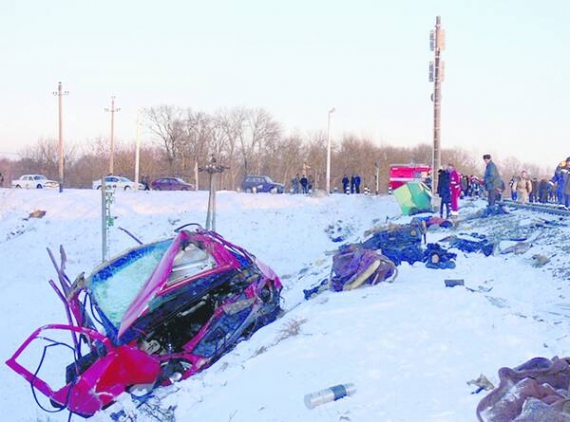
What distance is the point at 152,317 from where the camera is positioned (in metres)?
6.86

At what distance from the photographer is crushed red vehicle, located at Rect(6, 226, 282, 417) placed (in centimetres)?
661

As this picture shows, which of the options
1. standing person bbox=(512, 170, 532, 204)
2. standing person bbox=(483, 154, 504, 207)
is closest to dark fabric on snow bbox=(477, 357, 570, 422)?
standing person bbox=(483, 154, 504, 207)

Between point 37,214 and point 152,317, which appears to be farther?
point 37,214

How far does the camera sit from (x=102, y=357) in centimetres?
669

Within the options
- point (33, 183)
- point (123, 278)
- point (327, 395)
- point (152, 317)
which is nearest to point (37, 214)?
point (33, 183)

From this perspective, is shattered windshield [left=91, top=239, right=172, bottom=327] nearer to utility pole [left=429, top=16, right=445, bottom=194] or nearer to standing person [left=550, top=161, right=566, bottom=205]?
standing person [left=550, top=161, right=566, bottom=205]

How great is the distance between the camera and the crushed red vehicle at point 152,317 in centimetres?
661

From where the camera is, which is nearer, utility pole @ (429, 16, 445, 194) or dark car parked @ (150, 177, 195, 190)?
utility pole @ (429, 16, 445, 194)

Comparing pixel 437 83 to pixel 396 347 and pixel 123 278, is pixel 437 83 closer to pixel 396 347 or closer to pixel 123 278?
pixel 123 278

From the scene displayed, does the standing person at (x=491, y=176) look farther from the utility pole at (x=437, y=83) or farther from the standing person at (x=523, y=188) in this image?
the standing person at (x=523, y=188)

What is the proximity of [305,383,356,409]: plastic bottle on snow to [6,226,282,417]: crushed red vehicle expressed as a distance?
90.7 inches

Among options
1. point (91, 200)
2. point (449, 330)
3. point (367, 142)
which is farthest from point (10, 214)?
point (367, 142)

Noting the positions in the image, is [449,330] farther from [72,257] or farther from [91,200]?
[91,200]

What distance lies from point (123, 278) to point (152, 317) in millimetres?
805
